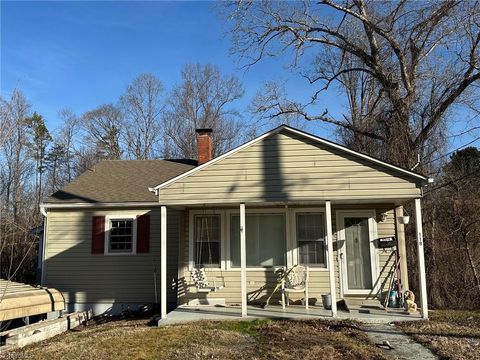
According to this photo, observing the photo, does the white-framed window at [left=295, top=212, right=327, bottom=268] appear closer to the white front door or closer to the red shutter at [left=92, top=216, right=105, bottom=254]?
the white front door

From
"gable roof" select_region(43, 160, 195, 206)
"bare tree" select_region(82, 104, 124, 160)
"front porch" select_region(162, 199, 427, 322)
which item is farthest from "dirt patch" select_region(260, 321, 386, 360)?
"bare tree" select_region(82, 104, 124, 160)

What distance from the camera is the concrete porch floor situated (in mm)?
8796

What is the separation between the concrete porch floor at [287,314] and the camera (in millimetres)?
8796

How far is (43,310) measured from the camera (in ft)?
35.4

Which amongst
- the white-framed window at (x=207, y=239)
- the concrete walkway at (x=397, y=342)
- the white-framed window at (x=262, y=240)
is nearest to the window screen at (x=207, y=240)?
the white-framed window at (x=207, y=239)

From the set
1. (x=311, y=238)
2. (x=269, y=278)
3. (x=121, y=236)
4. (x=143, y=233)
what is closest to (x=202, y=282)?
(x=269, y=278)

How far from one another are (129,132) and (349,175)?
80.0ft

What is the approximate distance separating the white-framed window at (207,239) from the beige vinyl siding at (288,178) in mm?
1745

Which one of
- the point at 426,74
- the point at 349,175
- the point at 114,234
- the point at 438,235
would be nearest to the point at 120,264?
the point at 114,234

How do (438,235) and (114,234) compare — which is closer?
(438,235)

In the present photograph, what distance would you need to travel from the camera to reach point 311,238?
10.8 metres

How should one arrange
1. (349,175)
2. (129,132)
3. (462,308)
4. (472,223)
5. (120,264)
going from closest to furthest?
(349,175), (462,308), (472,223), (120,264), (129,132)

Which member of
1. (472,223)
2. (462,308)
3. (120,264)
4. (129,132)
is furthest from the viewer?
(129,132)

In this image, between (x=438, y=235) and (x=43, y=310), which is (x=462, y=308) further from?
(x=43, y=310)
